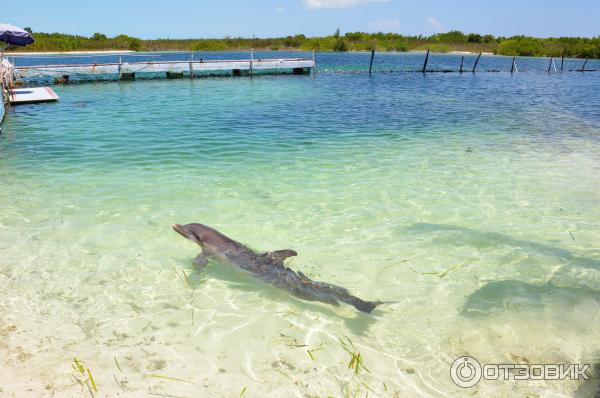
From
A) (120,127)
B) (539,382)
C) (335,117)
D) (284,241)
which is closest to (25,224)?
(284,241)

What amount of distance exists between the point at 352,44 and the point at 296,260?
310ft

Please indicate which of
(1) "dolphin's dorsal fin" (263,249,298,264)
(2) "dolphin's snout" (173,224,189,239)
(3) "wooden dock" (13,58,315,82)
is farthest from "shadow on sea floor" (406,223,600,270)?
(3) "wooden dock" (13,58,315,82)

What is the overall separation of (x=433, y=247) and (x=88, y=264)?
437 centimetres

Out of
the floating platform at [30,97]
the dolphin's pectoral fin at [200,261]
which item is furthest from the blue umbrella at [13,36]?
the dolphin's pectoral fin at [200,261]

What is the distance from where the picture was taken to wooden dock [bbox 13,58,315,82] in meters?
26.4

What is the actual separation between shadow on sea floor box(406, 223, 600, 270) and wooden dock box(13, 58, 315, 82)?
1064 inches

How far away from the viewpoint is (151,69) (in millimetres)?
30438

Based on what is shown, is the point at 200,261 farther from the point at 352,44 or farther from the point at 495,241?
the point at 352,44

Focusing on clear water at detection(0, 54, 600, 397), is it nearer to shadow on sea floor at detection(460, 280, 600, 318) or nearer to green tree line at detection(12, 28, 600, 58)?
shadow on sea floor at detection(460, 280, 600, 318)

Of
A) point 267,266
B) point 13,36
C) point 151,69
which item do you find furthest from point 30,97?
point 267,266

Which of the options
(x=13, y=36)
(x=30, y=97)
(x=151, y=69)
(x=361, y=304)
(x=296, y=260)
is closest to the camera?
(x=361, y=304)

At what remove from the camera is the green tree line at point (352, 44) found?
7331 cm

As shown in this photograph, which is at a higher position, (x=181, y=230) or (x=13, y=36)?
(x=13, y=36)

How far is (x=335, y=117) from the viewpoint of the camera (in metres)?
16.7
